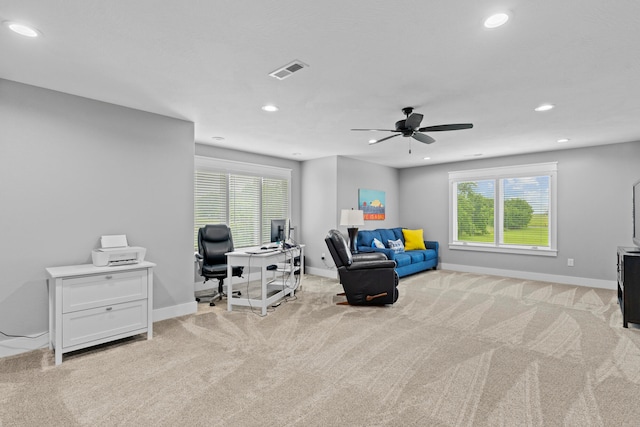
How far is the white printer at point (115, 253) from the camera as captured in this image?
3.07 meters

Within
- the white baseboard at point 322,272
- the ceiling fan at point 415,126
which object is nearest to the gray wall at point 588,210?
the white baseboard at point 322,272

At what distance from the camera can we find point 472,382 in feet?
7.84

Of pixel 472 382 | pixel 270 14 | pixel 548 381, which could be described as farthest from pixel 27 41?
pixel 548 381

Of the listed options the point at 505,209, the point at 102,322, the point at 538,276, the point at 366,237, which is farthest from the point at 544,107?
the point at 102,322

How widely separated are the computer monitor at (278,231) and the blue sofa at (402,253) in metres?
2.07

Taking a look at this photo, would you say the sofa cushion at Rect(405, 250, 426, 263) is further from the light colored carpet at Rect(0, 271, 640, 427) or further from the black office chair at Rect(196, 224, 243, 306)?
the black office chair at Rect(196, 224, 243, 306)

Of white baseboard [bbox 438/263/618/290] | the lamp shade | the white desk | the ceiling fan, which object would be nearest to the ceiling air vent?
the ceiling fan

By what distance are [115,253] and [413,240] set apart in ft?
18.9

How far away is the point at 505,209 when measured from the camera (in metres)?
6.55

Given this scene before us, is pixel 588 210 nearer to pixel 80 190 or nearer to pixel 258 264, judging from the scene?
pixel 258 264

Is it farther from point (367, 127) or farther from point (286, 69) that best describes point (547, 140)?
point (286, 69)

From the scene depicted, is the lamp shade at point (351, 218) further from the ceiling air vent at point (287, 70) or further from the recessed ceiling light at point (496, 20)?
the recessed ceiling light at point (496, 20)

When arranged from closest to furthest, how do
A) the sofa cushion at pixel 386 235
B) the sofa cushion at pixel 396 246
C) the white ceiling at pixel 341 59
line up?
the white ceiling at pixel 341 59 < the sofa cushion at pixel 396 246 < the sofa cushion at pixel 386 235

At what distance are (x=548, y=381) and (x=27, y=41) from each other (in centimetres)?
449
